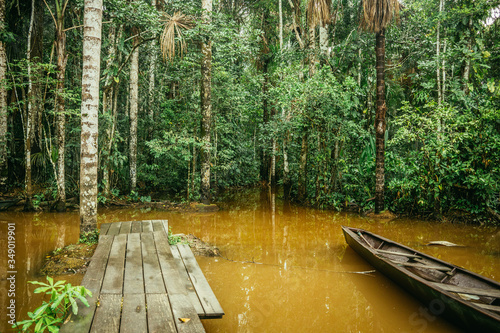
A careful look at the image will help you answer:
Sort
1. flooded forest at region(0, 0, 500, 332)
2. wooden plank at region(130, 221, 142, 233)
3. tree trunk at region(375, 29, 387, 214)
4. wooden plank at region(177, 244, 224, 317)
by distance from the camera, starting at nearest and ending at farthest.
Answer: wooden plank at region(177, 244, 224, 317) → flooded forest at region(0, 0, 500, 332) → wooden plank at region(130, 221, 142, 233) → tree trunk at region(375, 29, 387, 214)

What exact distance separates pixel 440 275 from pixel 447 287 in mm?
886

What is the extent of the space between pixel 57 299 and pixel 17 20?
13.2 m

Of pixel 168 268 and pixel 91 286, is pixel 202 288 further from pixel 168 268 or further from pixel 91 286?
pixel 91 286

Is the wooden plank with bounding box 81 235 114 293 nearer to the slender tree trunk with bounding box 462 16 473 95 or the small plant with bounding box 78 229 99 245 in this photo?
the small plant with bounding box 78 229 99 245

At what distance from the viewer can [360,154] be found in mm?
11828

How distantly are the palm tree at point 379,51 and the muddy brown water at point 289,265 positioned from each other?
149cm

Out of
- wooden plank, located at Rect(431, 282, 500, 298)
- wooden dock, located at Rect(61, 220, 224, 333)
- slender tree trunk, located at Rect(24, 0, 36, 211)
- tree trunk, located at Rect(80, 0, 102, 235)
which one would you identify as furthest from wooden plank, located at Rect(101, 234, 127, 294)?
slender tree trunk, located at Rect(24, 0, 36, 211)

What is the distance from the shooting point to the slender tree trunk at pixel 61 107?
8.20m

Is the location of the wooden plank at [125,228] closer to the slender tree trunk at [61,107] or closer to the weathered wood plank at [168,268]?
the weathered wood plank at [168,268]

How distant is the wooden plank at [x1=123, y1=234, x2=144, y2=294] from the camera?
282 centimetres

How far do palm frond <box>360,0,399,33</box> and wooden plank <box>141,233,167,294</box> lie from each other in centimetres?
928

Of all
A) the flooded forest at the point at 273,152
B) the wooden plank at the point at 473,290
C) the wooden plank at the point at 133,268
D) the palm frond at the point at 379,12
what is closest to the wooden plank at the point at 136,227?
the flooded forest at the point at 273,152

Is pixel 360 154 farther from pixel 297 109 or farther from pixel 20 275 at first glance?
pixel 20 275

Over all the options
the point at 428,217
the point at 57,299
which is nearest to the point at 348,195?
the point at 428,217
